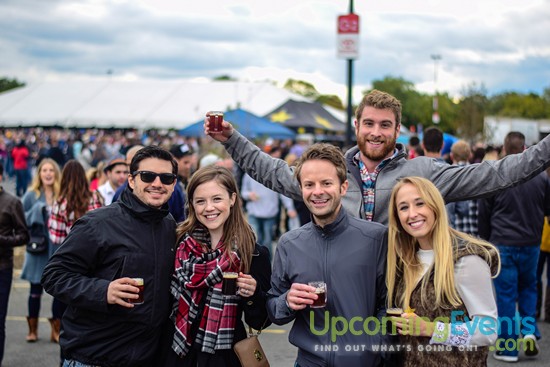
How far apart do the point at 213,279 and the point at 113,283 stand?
0.55 meters

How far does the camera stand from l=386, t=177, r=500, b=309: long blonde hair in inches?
126

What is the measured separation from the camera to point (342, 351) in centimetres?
319

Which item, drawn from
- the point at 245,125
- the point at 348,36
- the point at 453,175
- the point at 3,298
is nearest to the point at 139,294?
the point at 453,175

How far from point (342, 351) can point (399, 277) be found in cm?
51

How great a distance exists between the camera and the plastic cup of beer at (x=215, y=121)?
162 inches

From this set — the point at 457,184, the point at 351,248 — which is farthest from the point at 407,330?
the point at 457,184

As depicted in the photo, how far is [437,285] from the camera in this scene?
3.19m

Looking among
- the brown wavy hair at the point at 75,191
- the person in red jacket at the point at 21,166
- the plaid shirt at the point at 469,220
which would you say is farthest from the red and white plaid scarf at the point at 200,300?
the person in red jacket at the point at 21,166

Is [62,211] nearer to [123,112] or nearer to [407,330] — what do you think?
[407,330]

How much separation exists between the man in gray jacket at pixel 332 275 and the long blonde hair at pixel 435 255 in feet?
0.22

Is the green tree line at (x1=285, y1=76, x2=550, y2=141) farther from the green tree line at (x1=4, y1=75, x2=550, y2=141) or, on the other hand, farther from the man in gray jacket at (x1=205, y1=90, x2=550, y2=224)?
the man in gray jacket at (x1=205, y1=90, x2=550, y2=224)

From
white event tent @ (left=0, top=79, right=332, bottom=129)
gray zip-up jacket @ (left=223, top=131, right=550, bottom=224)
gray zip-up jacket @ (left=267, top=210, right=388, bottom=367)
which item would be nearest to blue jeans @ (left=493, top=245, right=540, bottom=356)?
gray zip-up jacket @ (left=223, top=131, right=550, bottom=224)

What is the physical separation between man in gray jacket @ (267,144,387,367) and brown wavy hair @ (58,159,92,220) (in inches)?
159

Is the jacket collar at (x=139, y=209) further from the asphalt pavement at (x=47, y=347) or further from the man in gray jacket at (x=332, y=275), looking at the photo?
the asphalt pavement at (x=47, y=347)
